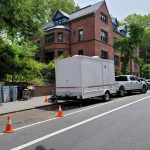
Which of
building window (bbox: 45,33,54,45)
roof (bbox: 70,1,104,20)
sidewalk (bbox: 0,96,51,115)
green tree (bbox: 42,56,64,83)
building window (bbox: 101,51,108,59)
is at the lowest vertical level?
sidewalk (bbox: 0,96,51,115)

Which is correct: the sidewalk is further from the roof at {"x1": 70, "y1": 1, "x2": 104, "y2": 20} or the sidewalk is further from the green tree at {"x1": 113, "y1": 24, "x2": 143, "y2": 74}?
the roof at {"x1": 70, "y1": 1, "x2": 104, "y2": 20}

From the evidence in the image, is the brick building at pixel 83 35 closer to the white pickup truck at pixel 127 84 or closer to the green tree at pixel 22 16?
the white pickup truck at pixel 127 84

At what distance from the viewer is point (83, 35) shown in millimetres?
37719

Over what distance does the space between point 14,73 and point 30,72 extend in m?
1.40

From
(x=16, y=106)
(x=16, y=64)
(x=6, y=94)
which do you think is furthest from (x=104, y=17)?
(x=16, y=106)

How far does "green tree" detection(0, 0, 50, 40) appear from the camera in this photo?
1623 cm

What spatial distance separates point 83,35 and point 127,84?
16.4 meters

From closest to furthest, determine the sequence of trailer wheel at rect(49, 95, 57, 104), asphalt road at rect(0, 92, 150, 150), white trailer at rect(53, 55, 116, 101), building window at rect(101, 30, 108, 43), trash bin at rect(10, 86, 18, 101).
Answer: asphalt road at rect(0, 92, 150, 150) < white trailer at rect(53, 55, 116, 101) < trailer wheel at rect(49, 95, 57, 104) < trash bin at rect(10, 86, 18, 101) < building window at rect(101, 30, 108, 43)

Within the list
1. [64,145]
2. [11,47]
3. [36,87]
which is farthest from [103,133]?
[11,47]

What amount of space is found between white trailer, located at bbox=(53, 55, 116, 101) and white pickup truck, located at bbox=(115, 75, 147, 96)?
14.4 feet

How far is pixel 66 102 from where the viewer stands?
18422 mm

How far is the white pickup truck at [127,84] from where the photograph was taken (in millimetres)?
22156

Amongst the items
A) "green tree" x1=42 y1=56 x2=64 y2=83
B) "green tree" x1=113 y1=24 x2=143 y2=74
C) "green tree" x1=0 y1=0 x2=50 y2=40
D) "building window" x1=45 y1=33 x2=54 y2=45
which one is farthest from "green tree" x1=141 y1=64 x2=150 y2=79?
"green tree" x1=0 y1=0 x2=50 y2=40

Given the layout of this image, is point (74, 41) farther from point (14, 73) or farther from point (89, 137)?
point (89, 137)
